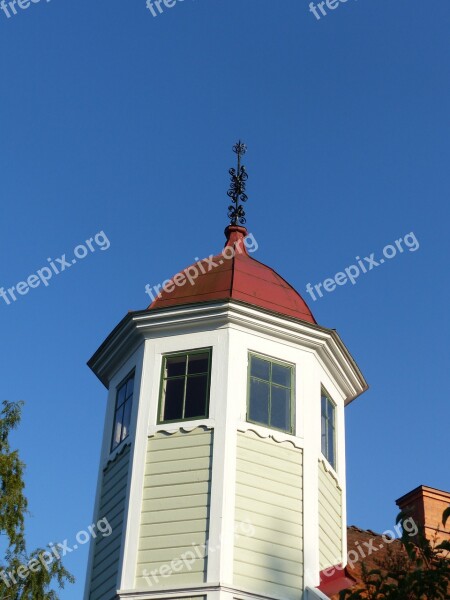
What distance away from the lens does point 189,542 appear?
13.2 meters

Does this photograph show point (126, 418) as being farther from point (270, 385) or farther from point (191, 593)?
point (191, 593)

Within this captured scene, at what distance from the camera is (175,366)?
49.0ft

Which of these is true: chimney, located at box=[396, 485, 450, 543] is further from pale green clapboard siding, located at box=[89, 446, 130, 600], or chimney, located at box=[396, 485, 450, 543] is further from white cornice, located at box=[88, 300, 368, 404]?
pale green clapboard siding, located at box=[89, 446, 130, 600]

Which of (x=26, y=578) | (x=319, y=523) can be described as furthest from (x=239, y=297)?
(x=26, y=578)

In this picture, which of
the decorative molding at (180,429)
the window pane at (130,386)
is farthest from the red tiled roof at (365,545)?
the window pane at (130,386)

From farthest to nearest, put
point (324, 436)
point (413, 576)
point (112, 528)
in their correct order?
point (324, 436), point (112, 528), point (413, 576)

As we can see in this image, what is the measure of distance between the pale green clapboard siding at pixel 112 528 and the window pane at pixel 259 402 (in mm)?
1918

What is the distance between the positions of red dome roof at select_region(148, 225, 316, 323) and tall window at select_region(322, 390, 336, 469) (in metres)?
1.34

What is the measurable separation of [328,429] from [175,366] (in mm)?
2662

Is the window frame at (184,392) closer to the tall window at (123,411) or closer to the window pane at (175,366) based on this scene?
the window pane at (175,366)

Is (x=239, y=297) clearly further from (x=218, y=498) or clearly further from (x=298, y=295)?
(x=218, y=498)

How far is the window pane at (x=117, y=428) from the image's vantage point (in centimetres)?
1524

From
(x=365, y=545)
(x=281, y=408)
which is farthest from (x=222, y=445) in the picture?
(x=365, y=545)

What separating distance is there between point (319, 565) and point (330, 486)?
1.58 meters
